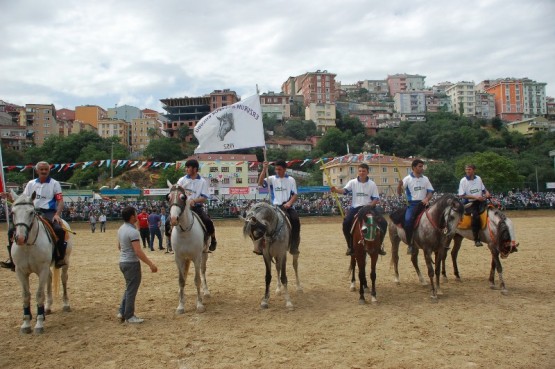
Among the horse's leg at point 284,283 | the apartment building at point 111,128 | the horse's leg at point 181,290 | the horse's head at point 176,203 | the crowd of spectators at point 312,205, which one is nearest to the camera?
the horse's head at point 176,203

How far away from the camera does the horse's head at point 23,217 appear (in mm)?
6637

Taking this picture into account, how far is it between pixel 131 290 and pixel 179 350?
76.0 inches

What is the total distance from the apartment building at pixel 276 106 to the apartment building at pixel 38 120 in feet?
225

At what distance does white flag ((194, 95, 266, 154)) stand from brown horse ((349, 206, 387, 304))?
120 inches

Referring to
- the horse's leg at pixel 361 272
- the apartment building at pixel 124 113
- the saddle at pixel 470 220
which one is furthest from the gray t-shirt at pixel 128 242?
the apartment building at pixel 124 113

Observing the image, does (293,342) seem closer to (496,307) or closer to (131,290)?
(131,290)

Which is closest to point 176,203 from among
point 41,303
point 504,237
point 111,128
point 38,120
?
point 41,303

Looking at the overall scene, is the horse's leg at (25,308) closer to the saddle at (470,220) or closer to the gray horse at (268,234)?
the gray horse at (268,234)

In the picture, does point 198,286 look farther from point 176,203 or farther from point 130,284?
point 176,203

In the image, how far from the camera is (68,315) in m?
8.10

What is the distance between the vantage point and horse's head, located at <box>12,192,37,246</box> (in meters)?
6.64

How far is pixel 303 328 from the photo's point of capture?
6.81 meters

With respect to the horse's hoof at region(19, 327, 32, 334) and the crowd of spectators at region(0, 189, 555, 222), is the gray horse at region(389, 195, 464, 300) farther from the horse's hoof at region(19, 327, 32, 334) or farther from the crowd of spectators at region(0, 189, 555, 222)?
the crowd of spectators at region(0, 189, 555, 222)

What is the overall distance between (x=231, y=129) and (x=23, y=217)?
4.90 m
